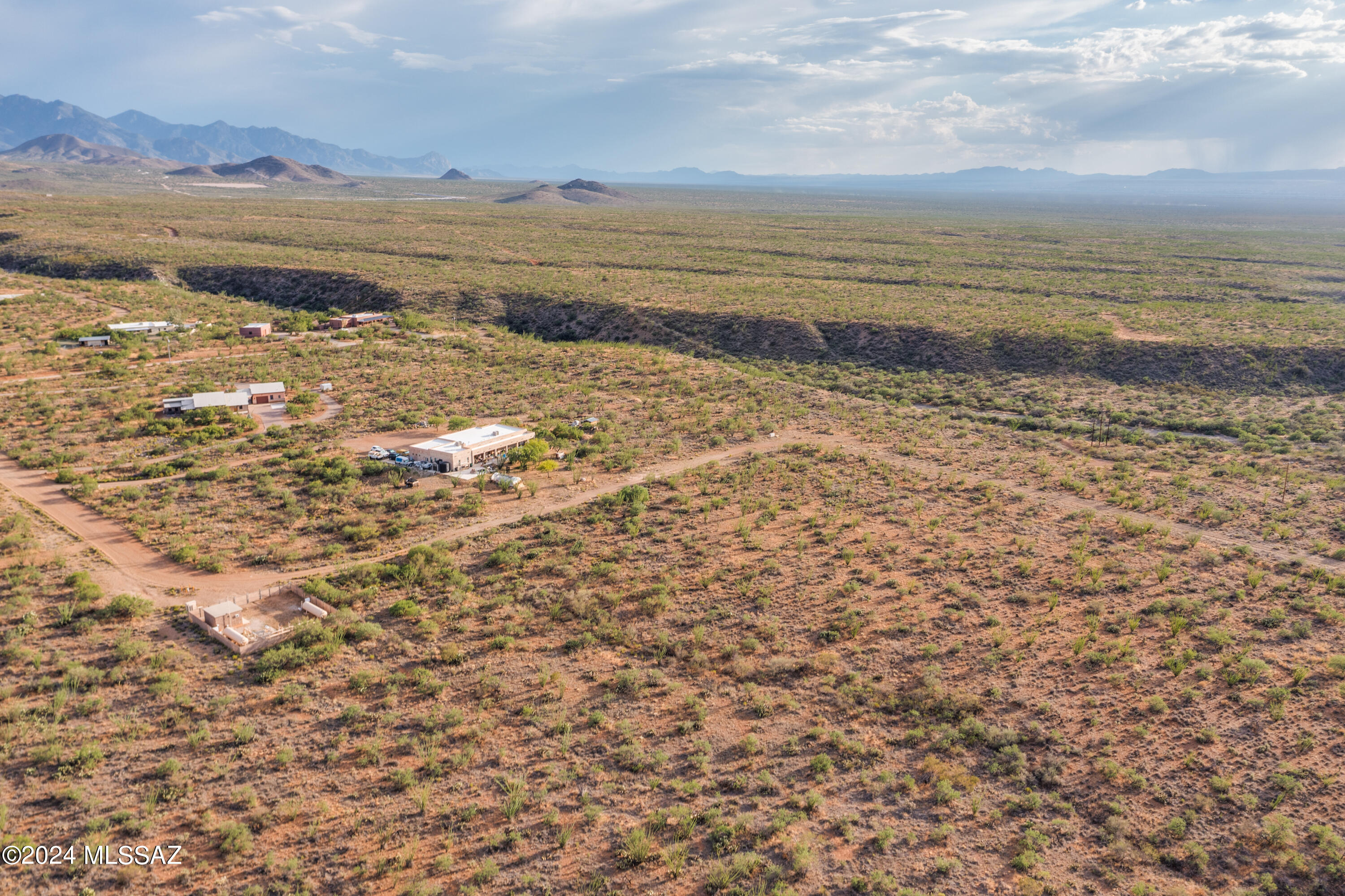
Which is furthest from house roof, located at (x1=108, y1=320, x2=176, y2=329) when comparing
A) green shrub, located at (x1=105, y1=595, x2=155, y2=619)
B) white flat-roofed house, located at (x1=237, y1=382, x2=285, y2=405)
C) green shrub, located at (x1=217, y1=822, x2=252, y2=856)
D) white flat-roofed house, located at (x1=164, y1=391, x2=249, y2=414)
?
green shrub, located at (x1=217, y1=822, x2=252, y2=856)

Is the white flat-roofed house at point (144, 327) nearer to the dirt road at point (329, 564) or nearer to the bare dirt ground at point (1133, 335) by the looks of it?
the dirt road at point (329, 564)

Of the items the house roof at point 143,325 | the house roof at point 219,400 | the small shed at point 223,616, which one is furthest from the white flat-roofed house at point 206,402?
the small shed at point 223,616

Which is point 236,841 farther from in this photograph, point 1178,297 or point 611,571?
point 1178,297

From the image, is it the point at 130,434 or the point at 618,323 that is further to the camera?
the point at 618,323

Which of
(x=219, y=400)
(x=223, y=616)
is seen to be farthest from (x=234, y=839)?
(x=219, y=400)

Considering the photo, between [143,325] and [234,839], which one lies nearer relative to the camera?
[234,839]

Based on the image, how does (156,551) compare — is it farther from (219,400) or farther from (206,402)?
(219,400)

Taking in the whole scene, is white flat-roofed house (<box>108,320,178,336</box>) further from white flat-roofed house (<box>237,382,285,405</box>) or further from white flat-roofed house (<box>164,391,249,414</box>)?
white flat-roofed house (<box>164,391,249,414</box>)

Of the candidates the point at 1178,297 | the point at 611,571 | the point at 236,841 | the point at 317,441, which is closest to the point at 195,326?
the point at 317,441
